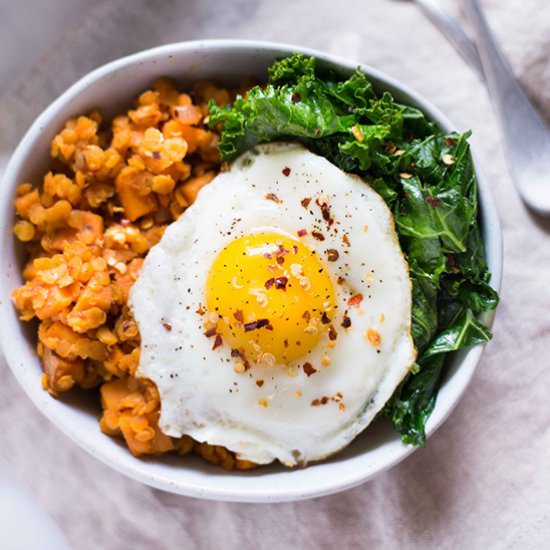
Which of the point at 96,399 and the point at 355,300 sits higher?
the point at 355,300

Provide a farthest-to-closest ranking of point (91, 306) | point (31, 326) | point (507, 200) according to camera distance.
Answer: point (507, 200) < point (31, 326) < point (91, 306)

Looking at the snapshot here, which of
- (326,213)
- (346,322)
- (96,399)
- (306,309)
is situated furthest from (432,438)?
(96,399)

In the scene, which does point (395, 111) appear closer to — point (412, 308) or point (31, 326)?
point (412, 308)

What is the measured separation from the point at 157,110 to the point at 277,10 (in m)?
0.77

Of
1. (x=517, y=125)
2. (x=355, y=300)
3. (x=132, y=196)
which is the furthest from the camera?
(x=517, y=125)

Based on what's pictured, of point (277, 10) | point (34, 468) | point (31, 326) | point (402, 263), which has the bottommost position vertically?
point (34, 468)

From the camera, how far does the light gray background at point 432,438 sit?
3.12 metres

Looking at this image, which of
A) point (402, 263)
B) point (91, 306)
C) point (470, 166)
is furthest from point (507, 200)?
point (91, 306)

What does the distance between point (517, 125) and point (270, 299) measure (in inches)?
49.6

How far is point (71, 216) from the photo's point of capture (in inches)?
108

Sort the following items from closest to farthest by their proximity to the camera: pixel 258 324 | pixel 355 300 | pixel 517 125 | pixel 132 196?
pixel 258 324 < pixel 355 300 < pixel 132 196 < pixel 517 125

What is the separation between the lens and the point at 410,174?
269cm

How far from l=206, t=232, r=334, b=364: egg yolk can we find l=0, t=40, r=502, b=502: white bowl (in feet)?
1.33

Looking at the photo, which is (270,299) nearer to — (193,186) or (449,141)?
(193,186)
